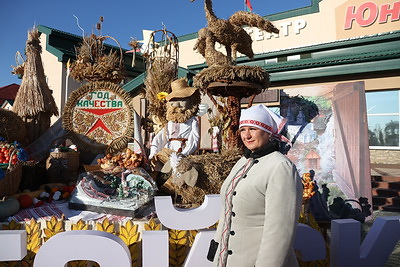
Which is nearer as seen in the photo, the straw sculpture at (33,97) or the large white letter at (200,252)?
the large white letter at (200,252)

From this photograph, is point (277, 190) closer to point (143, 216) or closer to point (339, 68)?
point (143, 216)

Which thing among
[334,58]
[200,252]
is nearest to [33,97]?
[200,252]

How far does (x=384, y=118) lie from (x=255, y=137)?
850cm

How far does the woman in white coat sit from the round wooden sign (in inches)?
148

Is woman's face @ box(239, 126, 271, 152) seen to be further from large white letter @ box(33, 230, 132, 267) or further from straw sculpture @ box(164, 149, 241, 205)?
straw sculpture @ box(164, 149, 241, 205)

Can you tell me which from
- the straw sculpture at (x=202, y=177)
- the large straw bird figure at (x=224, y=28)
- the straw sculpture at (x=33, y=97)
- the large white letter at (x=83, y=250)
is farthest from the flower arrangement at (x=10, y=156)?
the large straw bird figure at (x=224, y=28)

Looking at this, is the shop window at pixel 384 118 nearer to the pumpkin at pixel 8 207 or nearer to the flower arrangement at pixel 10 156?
the flower arrangement at pixel 10 156

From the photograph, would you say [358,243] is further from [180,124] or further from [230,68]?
[180,124]

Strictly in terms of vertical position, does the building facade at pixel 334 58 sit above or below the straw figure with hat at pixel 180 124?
above

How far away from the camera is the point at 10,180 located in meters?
3.70

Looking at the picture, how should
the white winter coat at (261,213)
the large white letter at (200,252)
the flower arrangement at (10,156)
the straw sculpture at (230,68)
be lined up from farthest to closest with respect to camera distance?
the straw sculpture at (230,68)
the flower arrangement at (10,156)
the large white letter at (200,252)
the white winter coat at (261,213)

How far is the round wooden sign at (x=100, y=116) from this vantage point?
520cm

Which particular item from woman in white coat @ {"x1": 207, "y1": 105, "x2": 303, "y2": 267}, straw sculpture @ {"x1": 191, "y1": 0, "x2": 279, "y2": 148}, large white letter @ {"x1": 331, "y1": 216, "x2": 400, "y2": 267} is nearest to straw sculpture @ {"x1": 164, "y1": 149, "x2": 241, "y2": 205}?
straw sculpture @ {"x1": 191, "y1": 0, "x2": 279, "y2": 148}

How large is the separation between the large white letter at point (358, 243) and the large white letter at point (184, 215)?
1.20 m
